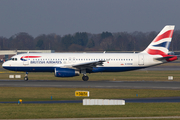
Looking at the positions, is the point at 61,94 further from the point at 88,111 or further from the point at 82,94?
the point at 88,111

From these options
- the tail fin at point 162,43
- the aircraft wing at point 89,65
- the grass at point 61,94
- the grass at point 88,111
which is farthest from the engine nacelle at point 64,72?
the grass at point 88,111

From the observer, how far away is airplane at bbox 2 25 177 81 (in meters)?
47.2

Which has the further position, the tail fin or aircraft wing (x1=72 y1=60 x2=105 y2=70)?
the tail fin

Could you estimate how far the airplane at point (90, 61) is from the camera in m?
47.2

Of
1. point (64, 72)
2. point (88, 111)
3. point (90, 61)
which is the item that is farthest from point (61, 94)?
point (90, 61)

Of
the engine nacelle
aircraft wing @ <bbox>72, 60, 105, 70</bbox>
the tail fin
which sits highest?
Answer: the tail fin

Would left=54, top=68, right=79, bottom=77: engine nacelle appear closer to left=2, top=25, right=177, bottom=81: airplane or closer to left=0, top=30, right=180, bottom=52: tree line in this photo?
left=2, top=25, right=177, bottom=81: airplane

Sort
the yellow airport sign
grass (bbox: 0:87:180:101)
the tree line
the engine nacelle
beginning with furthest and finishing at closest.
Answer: the tree line → the engine nacelle → grass (bbox: 0:87:180:101) → the yellow airport sign

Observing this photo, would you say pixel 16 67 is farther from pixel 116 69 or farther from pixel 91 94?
pixel 91 94

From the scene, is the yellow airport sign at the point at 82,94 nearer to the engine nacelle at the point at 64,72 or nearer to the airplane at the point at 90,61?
the engine nacelle at the point at 64,72

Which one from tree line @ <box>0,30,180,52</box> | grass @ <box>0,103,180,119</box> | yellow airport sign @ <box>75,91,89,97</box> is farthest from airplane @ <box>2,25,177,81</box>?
tree line @ <box>0,30,180,52</box>

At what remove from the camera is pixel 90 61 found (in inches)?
1907

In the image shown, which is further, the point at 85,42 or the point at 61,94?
the point at 85,42

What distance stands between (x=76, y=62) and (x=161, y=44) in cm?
1522
